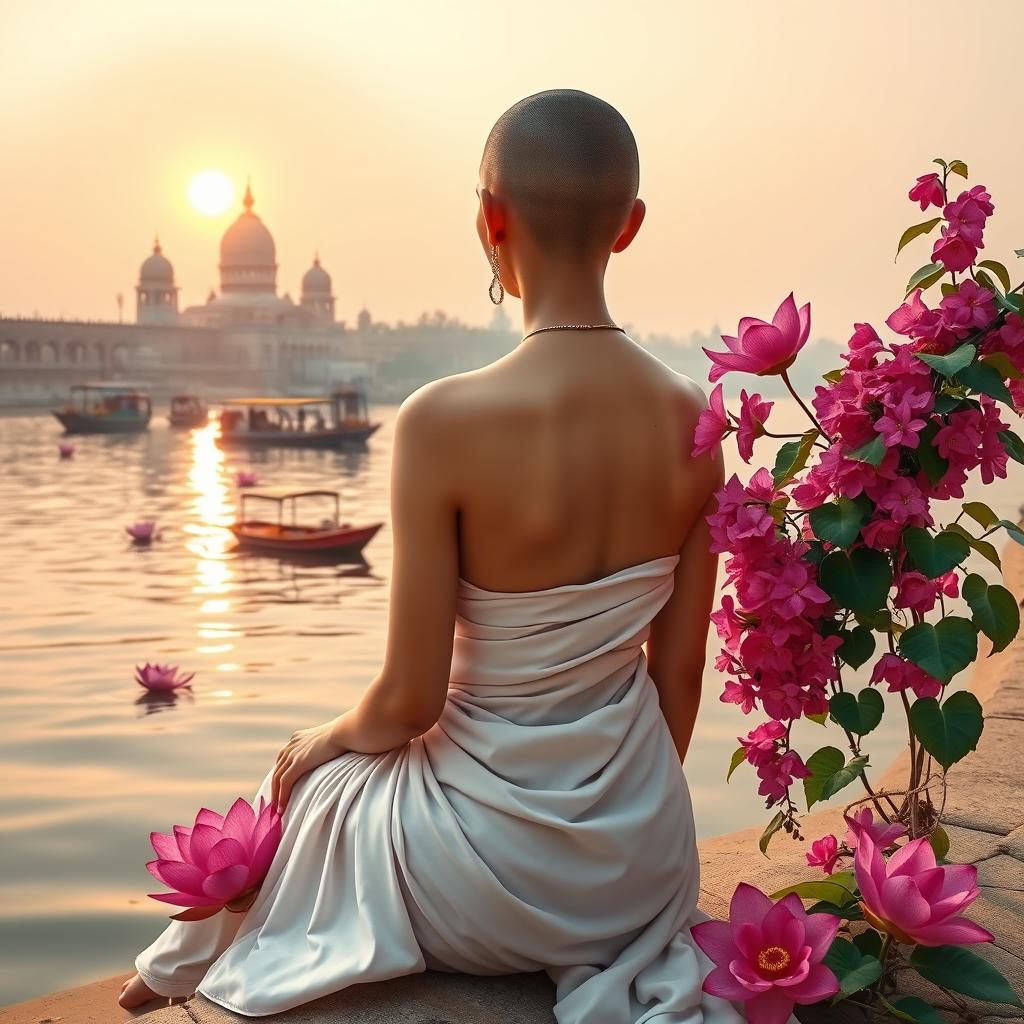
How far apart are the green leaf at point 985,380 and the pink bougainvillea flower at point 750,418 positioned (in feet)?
0.56

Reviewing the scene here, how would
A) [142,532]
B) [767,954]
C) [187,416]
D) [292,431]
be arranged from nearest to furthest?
[767,954] < [142,532] < [292,431] < [187,416]

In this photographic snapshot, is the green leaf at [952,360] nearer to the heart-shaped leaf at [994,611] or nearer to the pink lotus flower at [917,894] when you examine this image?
the heart-shaped leaf at [994,611]

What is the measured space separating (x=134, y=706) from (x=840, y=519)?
3760 mm

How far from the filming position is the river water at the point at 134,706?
2625 mm

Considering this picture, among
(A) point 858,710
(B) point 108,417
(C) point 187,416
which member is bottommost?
(C) point 187,416

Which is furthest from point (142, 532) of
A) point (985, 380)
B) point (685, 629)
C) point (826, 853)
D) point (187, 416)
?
point (187, 416)

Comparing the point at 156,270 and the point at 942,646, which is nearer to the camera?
the point at 942,646

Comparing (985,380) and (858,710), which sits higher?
(985,380)

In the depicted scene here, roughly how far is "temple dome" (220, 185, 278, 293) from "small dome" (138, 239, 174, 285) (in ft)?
7.06

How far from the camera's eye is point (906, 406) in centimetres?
116

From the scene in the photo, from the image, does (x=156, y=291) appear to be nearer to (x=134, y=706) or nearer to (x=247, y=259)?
(x=247, y=259)

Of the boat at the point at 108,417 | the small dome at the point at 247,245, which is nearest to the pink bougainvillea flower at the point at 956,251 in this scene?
the boat at the point at 108,417

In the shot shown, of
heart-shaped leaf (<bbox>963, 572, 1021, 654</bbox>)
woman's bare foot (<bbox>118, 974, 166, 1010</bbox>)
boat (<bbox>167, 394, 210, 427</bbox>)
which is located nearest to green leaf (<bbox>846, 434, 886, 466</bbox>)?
heart-shaped leaf (<bbox>963, 572, 1021, 654</bbox>)

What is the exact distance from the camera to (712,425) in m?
1.17
